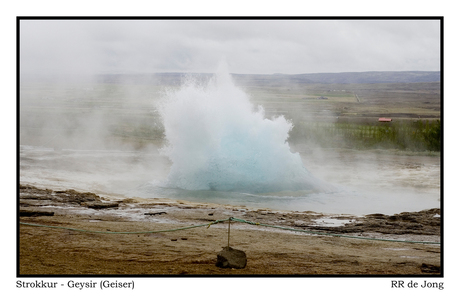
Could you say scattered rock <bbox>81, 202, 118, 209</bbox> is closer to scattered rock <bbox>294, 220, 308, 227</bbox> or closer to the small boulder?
scattered rock <bbox>294, 220, 308, 227</bbox>

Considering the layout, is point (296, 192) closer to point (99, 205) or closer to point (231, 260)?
point (99, 205)

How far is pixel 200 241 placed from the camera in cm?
677

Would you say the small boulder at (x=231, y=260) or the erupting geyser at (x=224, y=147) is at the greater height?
the erupting geyser at (x=224, y=147)

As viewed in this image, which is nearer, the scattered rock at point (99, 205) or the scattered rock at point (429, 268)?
the scattered rock at point (429, 268)

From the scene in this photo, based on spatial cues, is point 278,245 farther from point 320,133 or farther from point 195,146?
point 320,133

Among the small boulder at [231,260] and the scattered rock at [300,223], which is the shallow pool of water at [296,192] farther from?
the small boulder at [231,260]

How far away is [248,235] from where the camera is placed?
23.9 feet

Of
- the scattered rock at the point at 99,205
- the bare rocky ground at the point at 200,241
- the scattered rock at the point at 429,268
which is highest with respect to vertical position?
the scattered rock at the point at 99,205

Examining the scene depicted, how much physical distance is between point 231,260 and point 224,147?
286 inches

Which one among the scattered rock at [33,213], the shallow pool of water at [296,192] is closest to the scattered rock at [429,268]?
the shallow pool of water at [296,192]

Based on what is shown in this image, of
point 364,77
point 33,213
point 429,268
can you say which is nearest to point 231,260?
point 429,268

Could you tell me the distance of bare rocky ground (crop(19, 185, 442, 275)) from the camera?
5566 millimetres

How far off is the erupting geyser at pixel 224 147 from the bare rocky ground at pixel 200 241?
2.40 m

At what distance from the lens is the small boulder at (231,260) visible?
548cm
